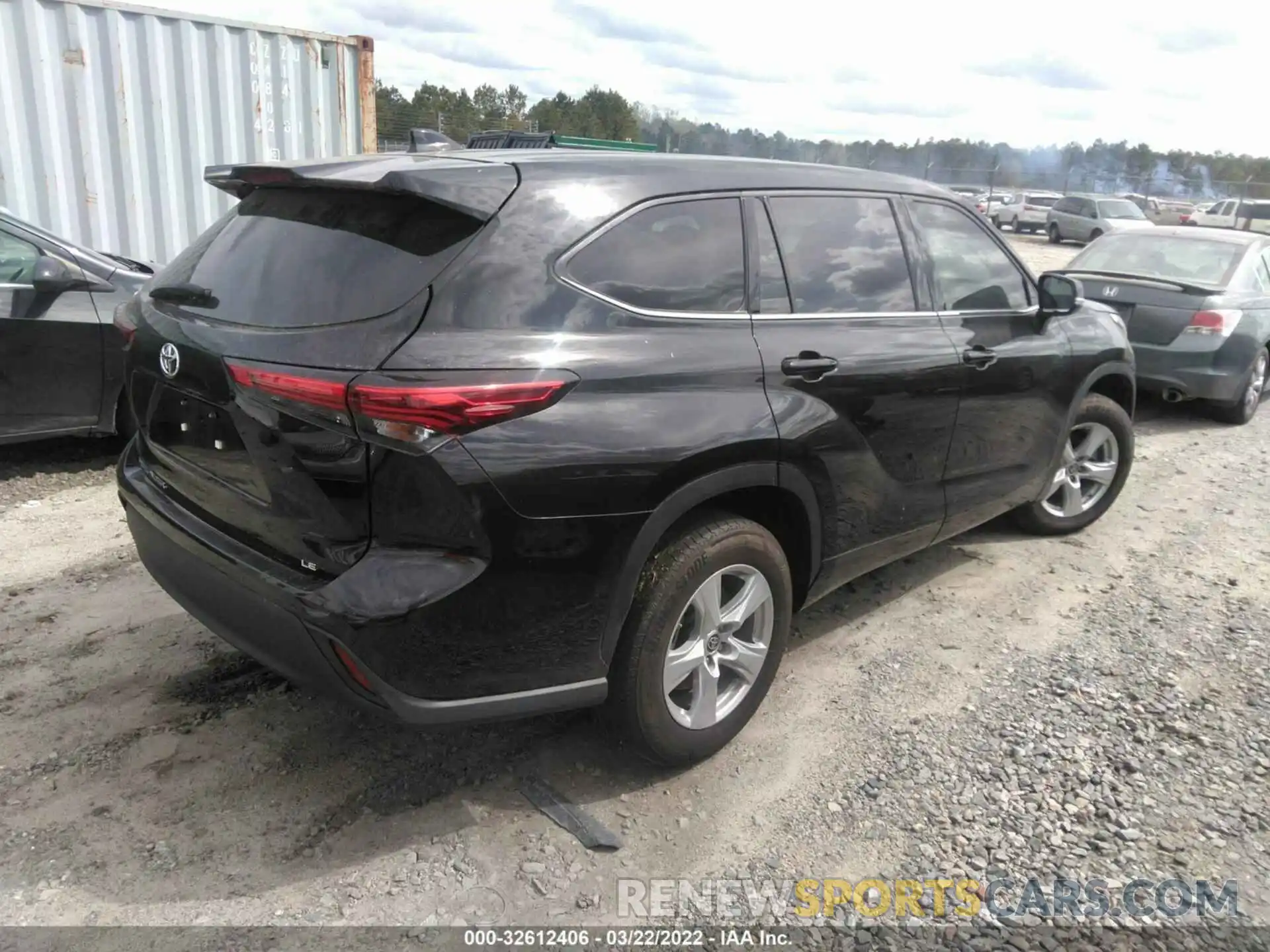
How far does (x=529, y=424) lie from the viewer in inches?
93.6

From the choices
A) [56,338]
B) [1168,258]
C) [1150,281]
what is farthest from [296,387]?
[1168,258]

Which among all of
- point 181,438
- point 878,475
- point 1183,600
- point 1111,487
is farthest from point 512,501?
point 1111,487

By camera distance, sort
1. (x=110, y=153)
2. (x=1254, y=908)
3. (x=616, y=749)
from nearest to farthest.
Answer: (x=1254, y=908), (x=616, y=749), (x=110, y=153)

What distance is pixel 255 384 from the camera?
2.43 metres

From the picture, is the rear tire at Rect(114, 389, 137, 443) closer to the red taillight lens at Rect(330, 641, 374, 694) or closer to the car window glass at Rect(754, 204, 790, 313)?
the red taillight lens at Rect(330, 641, 374, 694)

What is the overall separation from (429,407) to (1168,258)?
25.5ft

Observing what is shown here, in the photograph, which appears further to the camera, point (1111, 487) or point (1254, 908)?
point (1111, 487)

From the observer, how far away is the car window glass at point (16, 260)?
5211mm

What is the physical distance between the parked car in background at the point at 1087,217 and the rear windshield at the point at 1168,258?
21.5 m

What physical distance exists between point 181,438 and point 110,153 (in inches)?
237

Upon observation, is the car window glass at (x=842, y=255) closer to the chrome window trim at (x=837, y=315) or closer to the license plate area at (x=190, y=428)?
the chrome window trim at (x=837, y=315)

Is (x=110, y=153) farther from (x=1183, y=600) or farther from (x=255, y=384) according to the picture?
(x=1183, y=600)

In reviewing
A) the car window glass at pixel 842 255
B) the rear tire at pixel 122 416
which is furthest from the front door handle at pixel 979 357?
the rear tire at pixel 122 416

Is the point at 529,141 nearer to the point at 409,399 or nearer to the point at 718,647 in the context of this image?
the point at 718,647
